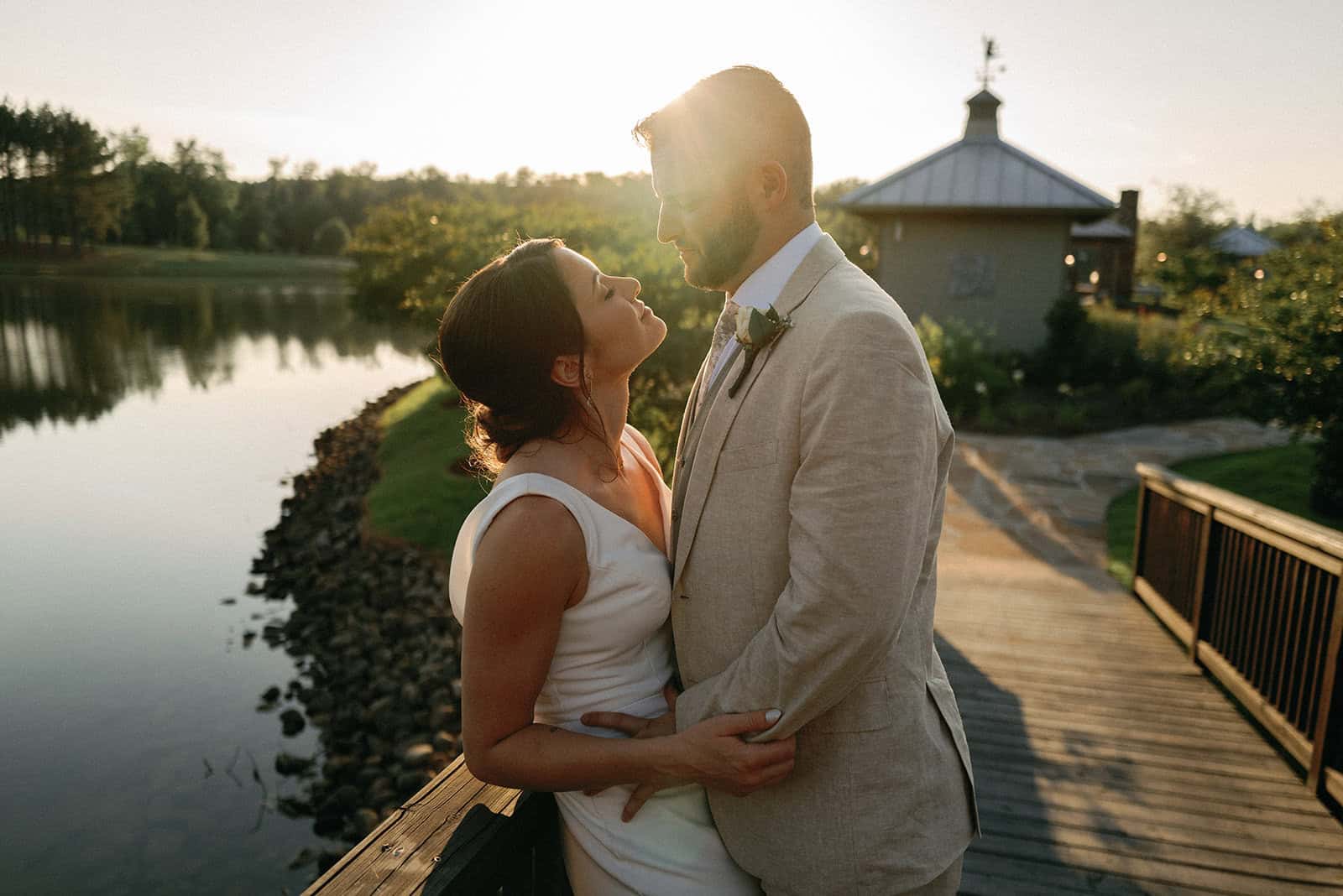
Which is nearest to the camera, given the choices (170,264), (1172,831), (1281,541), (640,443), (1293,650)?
(640,443)

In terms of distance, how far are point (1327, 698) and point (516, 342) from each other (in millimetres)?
4036

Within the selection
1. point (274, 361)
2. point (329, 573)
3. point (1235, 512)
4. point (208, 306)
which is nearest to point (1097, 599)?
point (1235, 512)

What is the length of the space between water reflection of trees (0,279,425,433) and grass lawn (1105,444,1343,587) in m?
22.3

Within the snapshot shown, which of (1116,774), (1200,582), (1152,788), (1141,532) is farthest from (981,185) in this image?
(1152,788)

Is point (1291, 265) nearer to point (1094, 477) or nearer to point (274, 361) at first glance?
point (1094, 477)

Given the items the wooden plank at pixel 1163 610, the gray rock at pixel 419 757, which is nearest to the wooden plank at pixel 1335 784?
the wooden plank at pixel 1163 610

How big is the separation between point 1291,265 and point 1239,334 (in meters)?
0.85

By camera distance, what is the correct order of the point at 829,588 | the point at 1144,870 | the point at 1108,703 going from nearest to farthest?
the point at 829,588, the point at 1144,870, the point at 1108,703

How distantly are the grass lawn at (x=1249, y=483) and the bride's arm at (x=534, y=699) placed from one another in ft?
25.5

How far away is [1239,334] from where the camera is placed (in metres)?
9.81

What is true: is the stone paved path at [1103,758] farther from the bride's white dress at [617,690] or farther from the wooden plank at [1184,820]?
the bride's white dress at [617,690]

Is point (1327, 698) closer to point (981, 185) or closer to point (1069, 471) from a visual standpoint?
point (1069, 471)

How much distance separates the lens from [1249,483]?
1106 centimetres

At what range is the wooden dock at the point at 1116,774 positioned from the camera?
3207 mm
